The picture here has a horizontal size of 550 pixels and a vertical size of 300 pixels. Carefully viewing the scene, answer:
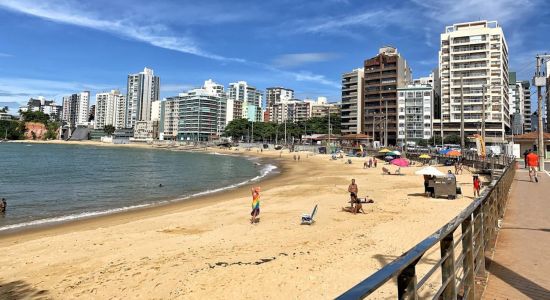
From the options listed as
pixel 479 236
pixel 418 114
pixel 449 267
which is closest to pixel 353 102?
pixel 418 114

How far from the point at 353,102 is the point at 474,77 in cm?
4465

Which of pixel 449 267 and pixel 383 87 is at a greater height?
pixel 383 87

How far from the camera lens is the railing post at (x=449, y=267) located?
11.1 ft

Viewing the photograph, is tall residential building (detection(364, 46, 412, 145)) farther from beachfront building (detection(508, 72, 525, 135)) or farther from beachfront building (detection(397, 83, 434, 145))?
beachfront building (detection(508, 72, 525, 135))

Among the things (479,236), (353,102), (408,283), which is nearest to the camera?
(408,283)

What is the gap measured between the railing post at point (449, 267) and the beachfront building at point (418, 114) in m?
117

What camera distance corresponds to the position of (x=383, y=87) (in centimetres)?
12675

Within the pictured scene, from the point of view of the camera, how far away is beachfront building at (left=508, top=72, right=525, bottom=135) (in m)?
126

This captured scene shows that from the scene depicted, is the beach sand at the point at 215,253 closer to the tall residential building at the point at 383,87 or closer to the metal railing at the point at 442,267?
the metal railing at the point at 442,267

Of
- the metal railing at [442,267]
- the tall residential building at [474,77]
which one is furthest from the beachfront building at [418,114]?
the metal railing at [442,267]

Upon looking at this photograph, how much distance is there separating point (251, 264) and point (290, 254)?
1.35 metres

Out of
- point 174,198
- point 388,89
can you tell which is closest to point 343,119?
point 388,89

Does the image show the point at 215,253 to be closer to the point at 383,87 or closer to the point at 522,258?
the point at 522,258

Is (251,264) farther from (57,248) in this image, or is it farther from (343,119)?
(343,119)
